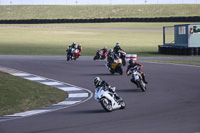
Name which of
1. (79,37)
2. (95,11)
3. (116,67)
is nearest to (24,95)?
(116,67)

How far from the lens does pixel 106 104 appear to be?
11.6 metres

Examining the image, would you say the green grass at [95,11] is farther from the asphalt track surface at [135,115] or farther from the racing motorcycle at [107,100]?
the racing motorcycle at [107,100]

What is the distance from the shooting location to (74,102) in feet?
45.3

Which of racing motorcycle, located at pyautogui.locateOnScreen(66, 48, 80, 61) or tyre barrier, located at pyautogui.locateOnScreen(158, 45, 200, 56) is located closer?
racing motorcycle, located at pyautogui.locateOnScreen(66, 48, 80, 61)

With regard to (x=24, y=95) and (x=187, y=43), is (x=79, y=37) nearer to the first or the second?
(x=187, y=43)

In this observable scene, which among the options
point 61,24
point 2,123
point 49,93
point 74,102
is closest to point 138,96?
point 74,102

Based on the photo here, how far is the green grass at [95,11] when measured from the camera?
97875 mm

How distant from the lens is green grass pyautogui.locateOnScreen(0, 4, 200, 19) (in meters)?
97.9

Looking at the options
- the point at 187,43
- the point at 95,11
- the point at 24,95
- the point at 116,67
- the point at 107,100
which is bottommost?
the point at 24,95

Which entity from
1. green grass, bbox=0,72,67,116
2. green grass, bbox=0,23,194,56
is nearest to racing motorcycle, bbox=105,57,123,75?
green grass, bbox=0,72,67,116

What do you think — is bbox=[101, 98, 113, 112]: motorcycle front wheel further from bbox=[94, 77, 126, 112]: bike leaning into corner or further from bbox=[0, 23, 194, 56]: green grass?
bbox=[0, 23, 194, 56]: green grass

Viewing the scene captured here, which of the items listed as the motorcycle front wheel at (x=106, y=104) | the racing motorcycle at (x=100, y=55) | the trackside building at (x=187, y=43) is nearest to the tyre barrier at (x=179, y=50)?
the trackside building at (x=187, y=43)

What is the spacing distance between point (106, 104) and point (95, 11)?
95117 millimetres

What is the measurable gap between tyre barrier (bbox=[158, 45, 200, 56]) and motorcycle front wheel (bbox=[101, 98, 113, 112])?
24.5 m
